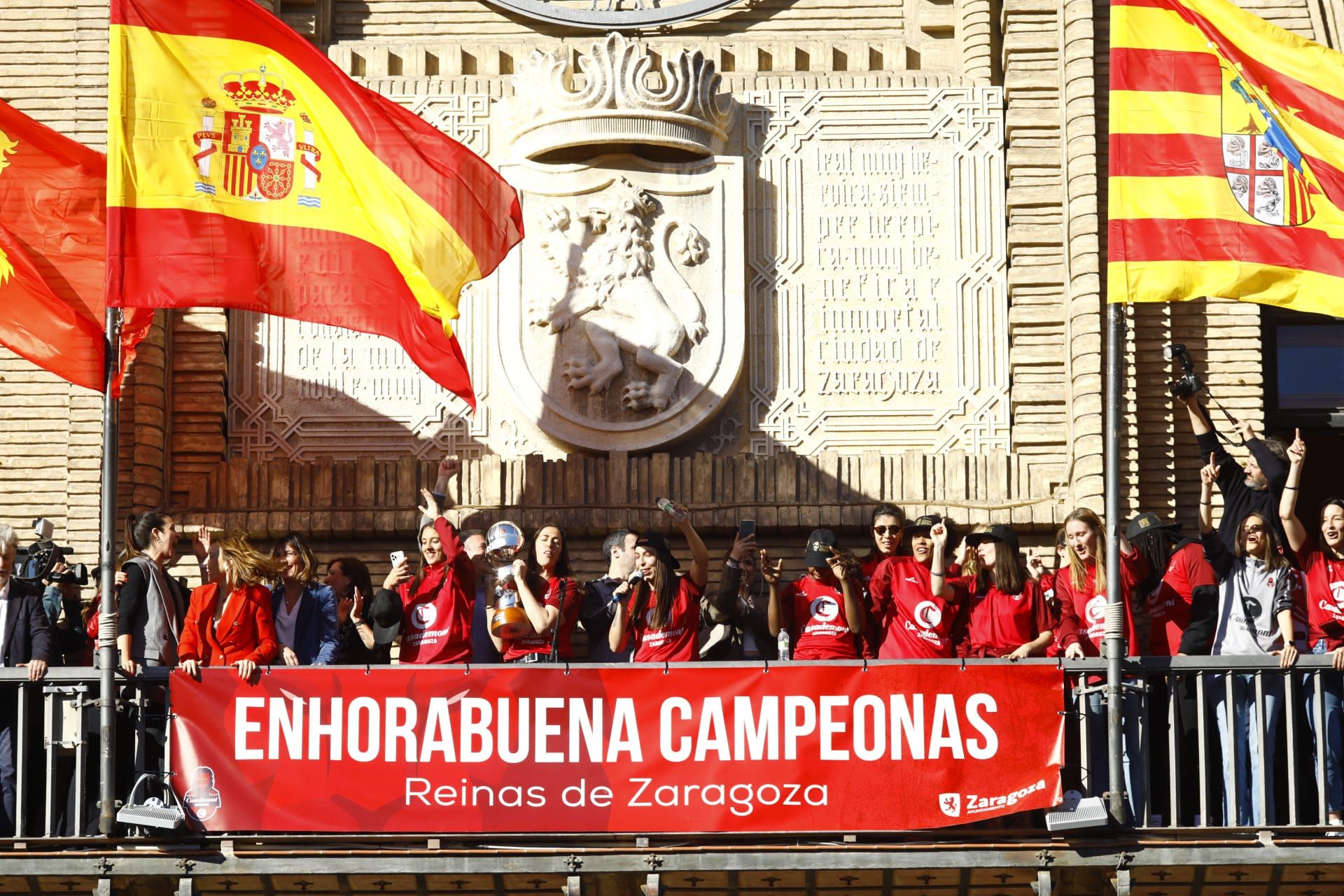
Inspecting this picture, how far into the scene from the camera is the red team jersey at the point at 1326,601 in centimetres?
1169

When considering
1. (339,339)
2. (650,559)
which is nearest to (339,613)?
(650,559)

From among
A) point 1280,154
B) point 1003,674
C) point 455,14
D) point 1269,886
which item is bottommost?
point 1269,886

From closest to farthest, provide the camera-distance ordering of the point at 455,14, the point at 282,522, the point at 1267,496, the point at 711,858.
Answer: the point at 711,858
the point at 1267,496
the point at 282,522
the point at 455,14

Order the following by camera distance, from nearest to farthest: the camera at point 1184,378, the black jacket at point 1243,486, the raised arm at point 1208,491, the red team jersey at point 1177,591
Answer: the red team jersey at point 1177,591 → the black jacket at point 1243,486 → the raised arm at point 1208,491 → the camera at point 1184,378

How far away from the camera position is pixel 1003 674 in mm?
11453

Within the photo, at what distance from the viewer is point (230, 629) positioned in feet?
38.5

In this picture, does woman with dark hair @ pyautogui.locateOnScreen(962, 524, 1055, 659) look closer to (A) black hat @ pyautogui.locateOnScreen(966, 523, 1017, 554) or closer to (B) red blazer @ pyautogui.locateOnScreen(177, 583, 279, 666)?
(A) black hat @ pyautogui.locateOnScreen(966, 523, 1017, 554)

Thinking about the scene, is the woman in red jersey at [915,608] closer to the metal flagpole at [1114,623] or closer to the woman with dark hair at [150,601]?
the metal flagpole at [1114,623]

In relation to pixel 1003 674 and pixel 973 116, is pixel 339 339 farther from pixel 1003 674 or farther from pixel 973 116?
pixel 1003 674

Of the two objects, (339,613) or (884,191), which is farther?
(884,191)

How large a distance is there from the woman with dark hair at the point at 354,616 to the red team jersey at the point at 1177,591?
3965mm

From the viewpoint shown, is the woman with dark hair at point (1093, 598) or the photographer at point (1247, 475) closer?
the woman with dark hair at point (1093, 598)

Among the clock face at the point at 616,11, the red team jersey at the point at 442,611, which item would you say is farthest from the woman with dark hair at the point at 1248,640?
the clock face at the point at 616,11

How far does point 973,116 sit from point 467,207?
14.1 ft
